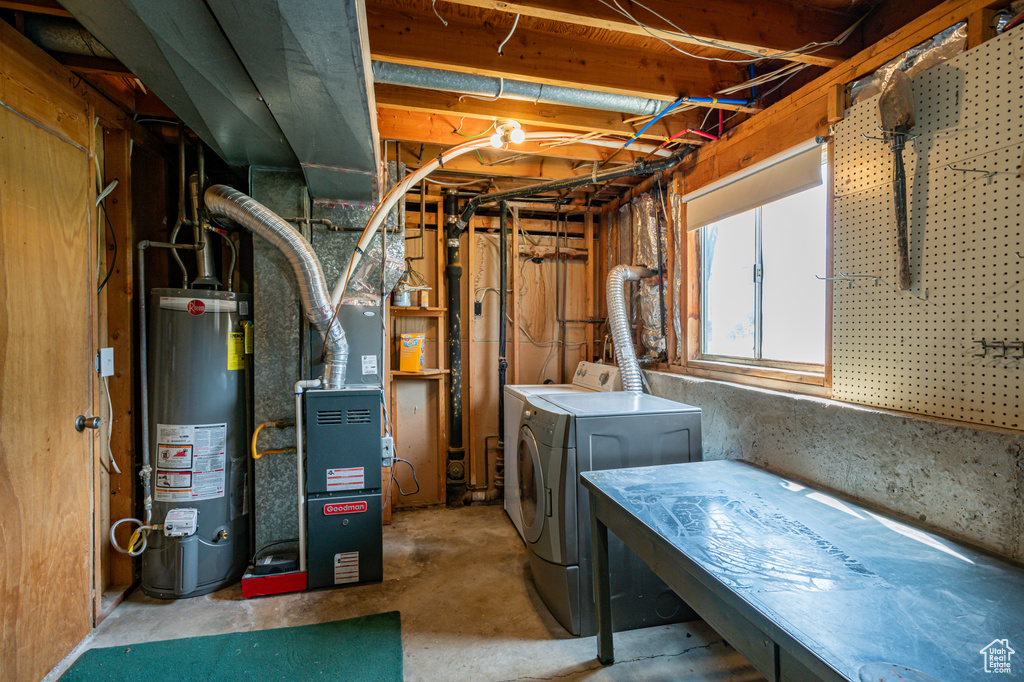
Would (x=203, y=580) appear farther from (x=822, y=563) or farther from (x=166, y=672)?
(x=822, y=563)

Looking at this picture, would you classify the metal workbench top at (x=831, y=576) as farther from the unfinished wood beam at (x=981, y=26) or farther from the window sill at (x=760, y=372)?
the unfinished wood beam at (x=981, y=26)

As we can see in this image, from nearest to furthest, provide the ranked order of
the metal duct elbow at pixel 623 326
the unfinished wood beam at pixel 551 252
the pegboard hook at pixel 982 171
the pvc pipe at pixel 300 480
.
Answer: the pegboard hook at pixel 982 171 < the pvc pipe at pixel 300 480 < the metal duct elbow at pixel 623 326 < the unfinished wood beam at pixel 551 252

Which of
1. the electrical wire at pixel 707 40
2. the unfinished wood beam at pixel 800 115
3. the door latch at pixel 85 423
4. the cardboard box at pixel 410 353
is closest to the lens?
the unfinished wood beam at pixel 800 115

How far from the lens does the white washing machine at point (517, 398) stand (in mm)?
2764

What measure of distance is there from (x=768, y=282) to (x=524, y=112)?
154 centimetres

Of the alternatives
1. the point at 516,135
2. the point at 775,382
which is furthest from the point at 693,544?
the point at 516,135

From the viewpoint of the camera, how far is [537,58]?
6.07 ft

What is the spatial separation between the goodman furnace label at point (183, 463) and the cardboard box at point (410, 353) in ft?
4.15

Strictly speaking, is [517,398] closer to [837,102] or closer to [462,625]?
[462,625]

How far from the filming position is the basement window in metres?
1.90

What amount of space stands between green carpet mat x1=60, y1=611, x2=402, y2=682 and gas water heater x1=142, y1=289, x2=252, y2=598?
1.25 ft

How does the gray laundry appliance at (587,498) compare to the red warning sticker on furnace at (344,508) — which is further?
the red warning sticker on furnace at (344,508)

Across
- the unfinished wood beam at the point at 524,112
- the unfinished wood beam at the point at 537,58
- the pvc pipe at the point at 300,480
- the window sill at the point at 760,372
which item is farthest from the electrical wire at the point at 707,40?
the pvc pipe at the point at 300,480

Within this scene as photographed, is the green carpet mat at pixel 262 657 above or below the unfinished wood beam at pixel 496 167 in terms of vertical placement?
below
